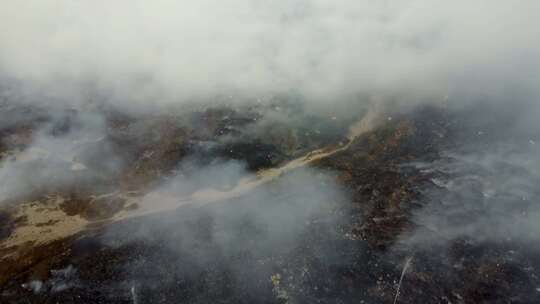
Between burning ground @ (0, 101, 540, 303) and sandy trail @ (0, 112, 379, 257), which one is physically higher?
burning ground @ (0, 101, 540, 303)

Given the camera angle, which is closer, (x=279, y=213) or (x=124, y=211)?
(x=279, y=213)

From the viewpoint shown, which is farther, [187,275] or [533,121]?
[533,121]

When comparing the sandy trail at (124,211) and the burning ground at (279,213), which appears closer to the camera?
the burning ground at (279,213)

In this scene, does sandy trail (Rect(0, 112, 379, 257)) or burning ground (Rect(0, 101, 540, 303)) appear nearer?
burning ground (Rect(0, 101, 540, 303))

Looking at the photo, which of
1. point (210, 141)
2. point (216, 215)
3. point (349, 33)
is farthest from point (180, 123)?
point (349, 33)

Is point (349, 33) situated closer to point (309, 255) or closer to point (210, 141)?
point (210, 141)

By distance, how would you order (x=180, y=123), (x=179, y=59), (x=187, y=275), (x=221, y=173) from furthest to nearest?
(x=179, y=59) → (x=180, y=123) → (x=221, y=173) → (x=187, y=275)

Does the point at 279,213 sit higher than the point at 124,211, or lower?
higher

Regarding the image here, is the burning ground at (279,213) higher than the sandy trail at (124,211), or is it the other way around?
the burning ground at (279,213)
